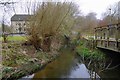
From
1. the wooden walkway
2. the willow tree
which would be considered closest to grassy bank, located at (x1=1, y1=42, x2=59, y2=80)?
the willow tree

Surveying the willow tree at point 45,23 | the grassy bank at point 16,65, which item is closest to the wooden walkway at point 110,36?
the grassy bank at point 16,65

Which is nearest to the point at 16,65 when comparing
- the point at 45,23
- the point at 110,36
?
the point at 110,36

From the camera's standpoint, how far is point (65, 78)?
1380 centimetres

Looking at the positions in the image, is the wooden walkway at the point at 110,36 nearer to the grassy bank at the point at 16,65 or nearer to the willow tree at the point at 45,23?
the grassy bank at the point at 16,65

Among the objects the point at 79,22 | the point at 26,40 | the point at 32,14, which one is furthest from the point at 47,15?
the point at 79,22

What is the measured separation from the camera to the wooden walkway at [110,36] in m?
13.2

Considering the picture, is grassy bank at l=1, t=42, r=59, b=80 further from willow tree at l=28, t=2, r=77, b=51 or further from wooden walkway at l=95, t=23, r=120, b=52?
wooden walkway at l=95, t=23, r=120, b=52

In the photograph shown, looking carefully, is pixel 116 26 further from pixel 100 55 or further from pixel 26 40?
pixel 26 40

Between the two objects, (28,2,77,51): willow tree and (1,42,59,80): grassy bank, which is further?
(28,2,77,51): willow tree

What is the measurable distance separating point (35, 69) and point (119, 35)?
6.07 metres

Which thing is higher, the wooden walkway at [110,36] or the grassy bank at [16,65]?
the wooden walkway at [110,36]

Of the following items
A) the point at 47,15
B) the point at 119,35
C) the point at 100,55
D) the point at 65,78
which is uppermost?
the point at 47,15

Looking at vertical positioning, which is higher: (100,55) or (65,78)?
(100,55)

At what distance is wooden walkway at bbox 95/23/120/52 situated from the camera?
43.4 ft
